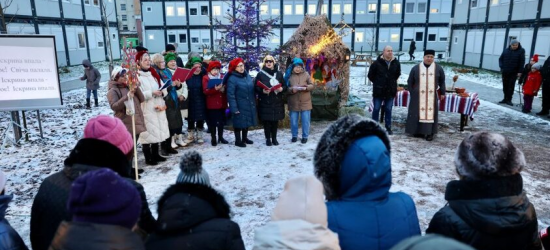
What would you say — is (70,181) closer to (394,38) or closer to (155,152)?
(155,152)

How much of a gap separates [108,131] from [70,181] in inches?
15.2

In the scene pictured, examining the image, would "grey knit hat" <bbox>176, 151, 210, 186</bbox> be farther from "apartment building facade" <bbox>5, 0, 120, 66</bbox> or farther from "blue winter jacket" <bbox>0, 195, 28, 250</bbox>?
"apartment building facade" <bbox>5, 0, 120, 66</bbox>

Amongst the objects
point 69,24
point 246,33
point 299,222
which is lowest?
point 299,222

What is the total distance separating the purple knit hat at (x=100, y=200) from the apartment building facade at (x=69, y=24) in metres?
22.5

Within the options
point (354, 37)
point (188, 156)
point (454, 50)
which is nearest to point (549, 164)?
point (188, 156)

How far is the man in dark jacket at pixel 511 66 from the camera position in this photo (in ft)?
36.4

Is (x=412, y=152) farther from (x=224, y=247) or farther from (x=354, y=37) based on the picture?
(x=354, y=37)

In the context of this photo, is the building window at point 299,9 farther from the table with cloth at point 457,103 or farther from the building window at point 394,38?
the table with cloth at point 457,103

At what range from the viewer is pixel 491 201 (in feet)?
5.81

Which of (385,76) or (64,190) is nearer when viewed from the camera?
(64,190)

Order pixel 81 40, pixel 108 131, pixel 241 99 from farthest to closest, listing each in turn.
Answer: pixel 81 40, pixel 241 99, pixel 108 131

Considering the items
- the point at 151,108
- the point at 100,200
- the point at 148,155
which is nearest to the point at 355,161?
the point at 100,200

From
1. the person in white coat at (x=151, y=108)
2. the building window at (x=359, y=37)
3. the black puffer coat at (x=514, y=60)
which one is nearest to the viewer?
the person in white coat at (x=151, y=108)

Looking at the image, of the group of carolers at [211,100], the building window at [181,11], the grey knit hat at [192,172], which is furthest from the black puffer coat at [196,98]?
the building window at [181,11]
